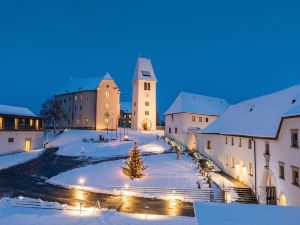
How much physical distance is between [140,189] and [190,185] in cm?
503

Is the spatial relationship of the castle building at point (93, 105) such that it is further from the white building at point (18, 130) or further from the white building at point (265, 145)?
the white building at point (265, 145)

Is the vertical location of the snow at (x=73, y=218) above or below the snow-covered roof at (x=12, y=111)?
below

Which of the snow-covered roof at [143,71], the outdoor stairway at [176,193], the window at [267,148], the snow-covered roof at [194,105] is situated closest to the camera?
the window at [267,148]

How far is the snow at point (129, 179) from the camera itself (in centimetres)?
3098

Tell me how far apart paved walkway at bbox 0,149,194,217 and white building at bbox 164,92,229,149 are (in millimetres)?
24588

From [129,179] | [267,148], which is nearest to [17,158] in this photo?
[129,179]

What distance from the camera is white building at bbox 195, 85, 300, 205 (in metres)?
22.9

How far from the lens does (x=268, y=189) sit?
1085 inches

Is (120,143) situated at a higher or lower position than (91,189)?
higher

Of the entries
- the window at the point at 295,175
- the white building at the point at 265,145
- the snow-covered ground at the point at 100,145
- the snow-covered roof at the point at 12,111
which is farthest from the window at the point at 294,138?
the snow-covered roof at the point at 12,111

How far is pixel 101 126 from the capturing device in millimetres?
74562

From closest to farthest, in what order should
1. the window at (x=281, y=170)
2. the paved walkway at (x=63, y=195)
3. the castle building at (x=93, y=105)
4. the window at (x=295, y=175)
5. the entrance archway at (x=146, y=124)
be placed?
the window at (x=295, y=175) → the paved walkway at (x=63, y=195) → the window at (x=281, y=170) → the castle building at (x=93, y=105) → the entrance archway at (x=146, y=124)

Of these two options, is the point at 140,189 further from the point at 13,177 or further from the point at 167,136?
the point at 167,136

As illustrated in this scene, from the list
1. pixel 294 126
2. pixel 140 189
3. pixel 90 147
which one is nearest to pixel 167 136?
pixel 90 147
